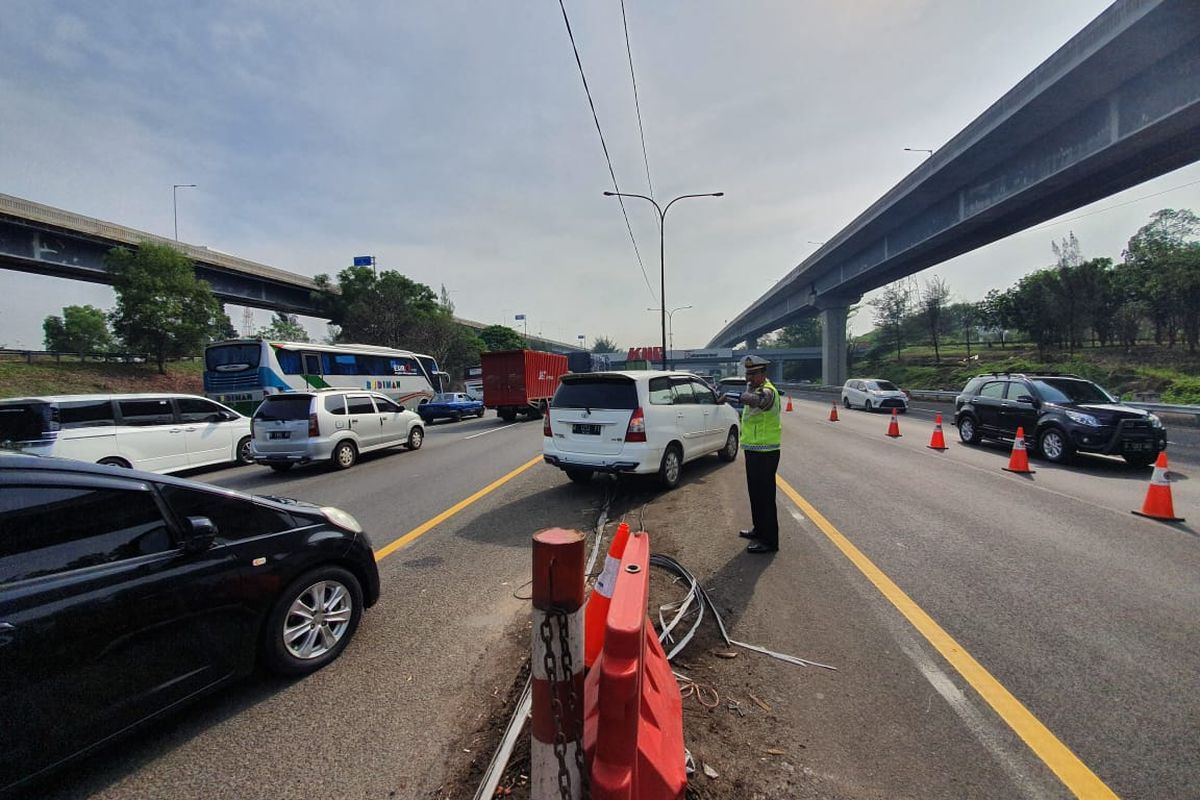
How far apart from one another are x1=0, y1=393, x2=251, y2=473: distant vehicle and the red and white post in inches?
410

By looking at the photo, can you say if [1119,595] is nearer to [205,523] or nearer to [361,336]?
[205,523]

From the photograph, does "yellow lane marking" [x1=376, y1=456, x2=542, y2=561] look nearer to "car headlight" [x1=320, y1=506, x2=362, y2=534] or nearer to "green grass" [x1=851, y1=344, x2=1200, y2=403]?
"car headlight" [x1=320, y1=506, x2=362, y2=534]

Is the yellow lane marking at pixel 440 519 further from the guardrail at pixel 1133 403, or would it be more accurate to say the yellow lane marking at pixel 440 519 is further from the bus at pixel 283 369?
the guardrail at pixel 1133 403

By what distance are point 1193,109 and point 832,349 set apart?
1305 inches

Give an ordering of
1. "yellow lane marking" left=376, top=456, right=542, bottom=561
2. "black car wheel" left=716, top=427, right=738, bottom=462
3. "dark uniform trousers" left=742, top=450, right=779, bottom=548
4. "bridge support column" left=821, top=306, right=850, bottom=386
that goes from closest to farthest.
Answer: "dark uniform trousers" left=742, top=450, right=779, bottom=548, "yellow lane marking" left=376, top=456, right=542, bottom=561, "black car wheel" left=716, top=427, right=738, bottom=462, "bridge support column" left=821, top=306, right=850, bottom=386

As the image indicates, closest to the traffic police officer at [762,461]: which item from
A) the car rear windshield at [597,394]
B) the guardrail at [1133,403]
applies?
the car rear windshield at [597,394]

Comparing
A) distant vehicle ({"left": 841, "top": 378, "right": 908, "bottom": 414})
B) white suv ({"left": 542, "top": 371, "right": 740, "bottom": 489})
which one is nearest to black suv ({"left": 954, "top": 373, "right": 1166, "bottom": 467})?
white suv ({"left": 542, "top": 371, "right": 740, "bottom": 489})

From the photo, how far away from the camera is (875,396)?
77.7 ft

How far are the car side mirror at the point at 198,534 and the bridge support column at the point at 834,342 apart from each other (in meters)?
47.2

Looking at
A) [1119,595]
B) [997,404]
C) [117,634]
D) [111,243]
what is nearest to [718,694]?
[117,634]

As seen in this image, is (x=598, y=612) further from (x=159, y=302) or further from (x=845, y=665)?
(x=159, y=302)

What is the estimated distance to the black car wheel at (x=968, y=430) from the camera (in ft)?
39.6

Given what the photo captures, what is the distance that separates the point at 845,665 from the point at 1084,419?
9642mm

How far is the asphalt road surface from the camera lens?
7.30ft
